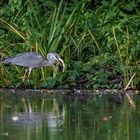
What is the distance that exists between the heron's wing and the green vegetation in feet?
0.72

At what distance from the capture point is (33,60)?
13727 mm

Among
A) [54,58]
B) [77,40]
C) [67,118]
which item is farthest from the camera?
[77,40]

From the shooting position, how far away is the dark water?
29.0ft

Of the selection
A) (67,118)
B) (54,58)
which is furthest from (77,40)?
(67,118)

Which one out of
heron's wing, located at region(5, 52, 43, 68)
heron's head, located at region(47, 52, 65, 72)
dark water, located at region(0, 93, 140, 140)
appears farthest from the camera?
heron's head, located at region(47, 52, 65, 72)

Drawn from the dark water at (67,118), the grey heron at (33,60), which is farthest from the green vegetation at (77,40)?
the dark water at (67,118)

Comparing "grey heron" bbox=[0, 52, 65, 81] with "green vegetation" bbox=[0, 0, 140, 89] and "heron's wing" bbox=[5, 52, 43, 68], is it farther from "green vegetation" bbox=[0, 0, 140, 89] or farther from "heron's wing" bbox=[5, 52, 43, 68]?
"green vegetation" bbox=[0, 0, 140, 89]

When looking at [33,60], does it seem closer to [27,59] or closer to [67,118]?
[27,59]

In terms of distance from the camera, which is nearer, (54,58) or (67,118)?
(67,118)

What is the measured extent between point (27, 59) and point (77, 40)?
131 centimetres

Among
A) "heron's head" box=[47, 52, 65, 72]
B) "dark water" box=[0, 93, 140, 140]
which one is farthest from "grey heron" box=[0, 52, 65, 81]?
"dark water" box=[0, 93, 140, 140]

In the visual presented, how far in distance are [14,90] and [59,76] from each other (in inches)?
33.1

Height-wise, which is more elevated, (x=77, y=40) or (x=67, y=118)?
(x=77, y=40)

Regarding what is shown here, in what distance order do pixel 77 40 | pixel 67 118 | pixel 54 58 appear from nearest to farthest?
pixel 67 118
pixel 54 58
pixel 77 40
